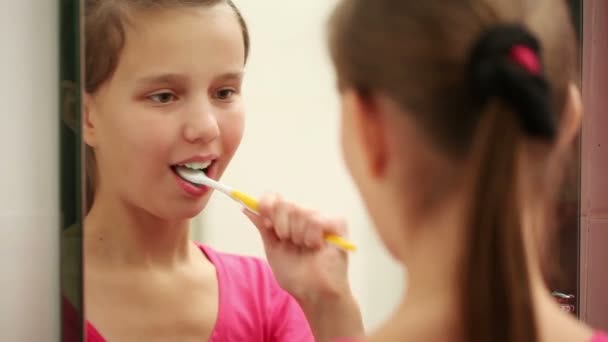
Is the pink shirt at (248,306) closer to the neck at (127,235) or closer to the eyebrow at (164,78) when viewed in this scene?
the neck at (127,235)

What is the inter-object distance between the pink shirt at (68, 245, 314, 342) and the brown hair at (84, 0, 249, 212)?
0.58ft

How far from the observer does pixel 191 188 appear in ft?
2.44

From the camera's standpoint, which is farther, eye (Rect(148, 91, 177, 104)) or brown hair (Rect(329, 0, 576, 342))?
eye (Rect(148, 91, 177, 104))

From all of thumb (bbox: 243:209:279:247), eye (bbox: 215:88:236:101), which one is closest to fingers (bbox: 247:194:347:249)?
thumb (bbox: 243:209:279:247)

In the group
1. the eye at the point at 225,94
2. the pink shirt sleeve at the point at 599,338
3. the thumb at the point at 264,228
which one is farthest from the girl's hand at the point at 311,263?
the pink shirt sleeve at the point at 599,338

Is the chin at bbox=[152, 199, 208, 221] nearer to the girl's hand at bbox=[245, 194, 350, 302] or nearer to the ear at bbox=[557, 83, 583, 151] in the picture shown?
the girl's hand at bbox=[245, 194, 350, 302]

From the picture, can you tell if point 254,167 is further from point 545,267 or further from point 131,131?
point 545,267

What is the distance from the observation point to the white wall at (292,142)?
2.37 ft

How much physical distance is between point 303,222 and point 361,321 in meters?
0.11

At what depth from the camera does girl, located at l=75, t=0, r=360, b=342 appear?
2.39ft

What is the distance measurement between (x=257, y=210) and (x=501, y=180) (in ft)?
0.81

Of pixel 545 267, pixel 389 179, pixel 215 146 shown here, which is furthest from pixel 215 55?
pixel 545 267

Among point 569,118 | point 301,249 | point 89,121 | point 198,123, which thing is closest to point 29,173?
point 89,121

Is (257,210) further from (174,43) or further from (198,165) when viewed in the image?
(174,43)
